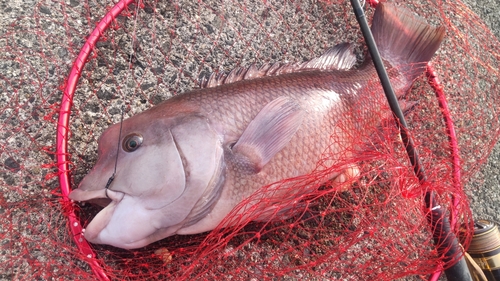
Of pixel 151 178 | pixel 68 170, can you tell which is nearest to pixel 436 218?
pixel 151 178

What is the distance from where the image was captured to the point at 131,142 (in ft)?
5.12

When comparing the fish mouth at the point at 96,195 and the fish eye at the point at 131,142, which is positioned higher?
the fish eye at the point at 131,142

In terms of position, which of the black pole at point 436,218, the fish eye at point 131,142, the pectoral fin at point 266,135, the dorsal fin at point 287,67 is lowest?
the black pole at point 436,218

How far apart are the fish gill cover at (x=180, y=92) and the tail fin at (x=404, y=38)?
0.19m

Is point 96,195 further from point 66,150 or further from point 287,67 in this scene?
point 287,67

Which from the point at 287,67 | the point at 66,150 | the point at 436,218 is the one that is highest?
the point at 287,67

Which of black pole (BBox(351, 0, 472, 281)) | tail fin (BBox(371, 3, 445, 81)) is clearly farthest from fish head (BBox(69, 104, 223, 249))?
tail fin (BBox(371, 3, 445, 81))

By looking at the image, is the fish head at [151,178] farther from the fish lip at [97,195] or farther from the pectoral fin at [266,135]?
the pectoral fin at [266,135]

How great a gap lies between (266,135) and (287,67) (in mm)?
507

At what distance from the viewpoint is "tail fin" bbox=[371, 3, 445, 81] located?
2.16 metres

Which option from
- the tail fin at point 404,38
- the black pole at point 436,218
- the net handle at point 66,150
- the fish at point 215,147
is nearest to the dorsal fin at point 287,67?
the fish at point 215,147

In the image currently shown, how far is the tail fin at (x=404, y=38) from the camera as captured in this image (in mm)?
2162

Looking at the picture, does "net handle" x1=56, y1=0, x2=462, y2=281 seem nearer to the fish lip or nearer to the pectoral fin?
the fish lip

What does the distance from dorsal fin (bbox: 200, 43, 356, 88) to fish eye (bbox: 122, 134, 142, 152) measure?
0.45 meters
